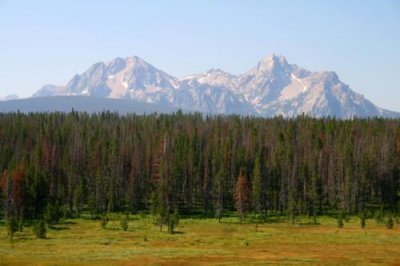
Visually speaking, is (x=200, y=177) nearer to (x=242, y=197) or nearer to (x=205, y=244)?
(x=242, y=197)

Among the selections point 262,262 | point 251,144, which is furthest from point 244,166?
point 262,262

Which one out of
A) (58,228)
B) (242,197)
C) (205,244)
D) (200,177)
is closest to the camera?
(205,244)

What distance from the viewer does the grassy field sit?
74438 mm

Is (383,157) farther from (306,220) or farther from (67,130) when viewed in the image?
(67,130)

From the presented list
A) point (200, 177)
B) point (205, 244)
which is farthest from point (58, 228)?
point (200, 177)

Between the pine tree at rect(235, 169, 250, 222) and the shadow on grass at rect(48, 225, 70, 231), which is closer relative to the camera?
the shadow on grass at rect(48, 225, 70, 231)

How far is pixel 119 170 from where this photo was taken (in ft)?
481

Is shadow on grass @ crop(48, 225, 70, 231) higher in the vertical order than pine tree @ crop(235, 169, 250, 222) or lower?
lower

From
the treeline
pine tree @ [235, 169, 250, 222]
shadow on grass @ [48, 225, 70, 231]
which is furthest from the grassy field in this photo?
the treeline

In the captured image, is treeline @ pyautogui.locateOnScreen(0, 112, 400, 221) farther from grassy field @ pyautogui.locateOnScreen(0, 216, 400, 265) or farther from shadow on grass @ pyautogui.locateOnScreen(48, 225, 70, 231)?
grassy field @ pyautogui.locateOnScreen(0, 216, 400, 265)

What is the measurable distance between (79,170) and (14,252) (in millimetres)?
70508

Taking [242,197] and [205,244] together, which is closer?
[205,244]

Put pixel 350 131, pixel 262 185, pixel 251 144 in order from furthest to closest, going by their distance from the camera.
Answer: pixel 350 131
pixel 251 144
pixel 262 185

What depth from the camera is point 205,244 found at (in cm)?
9038
